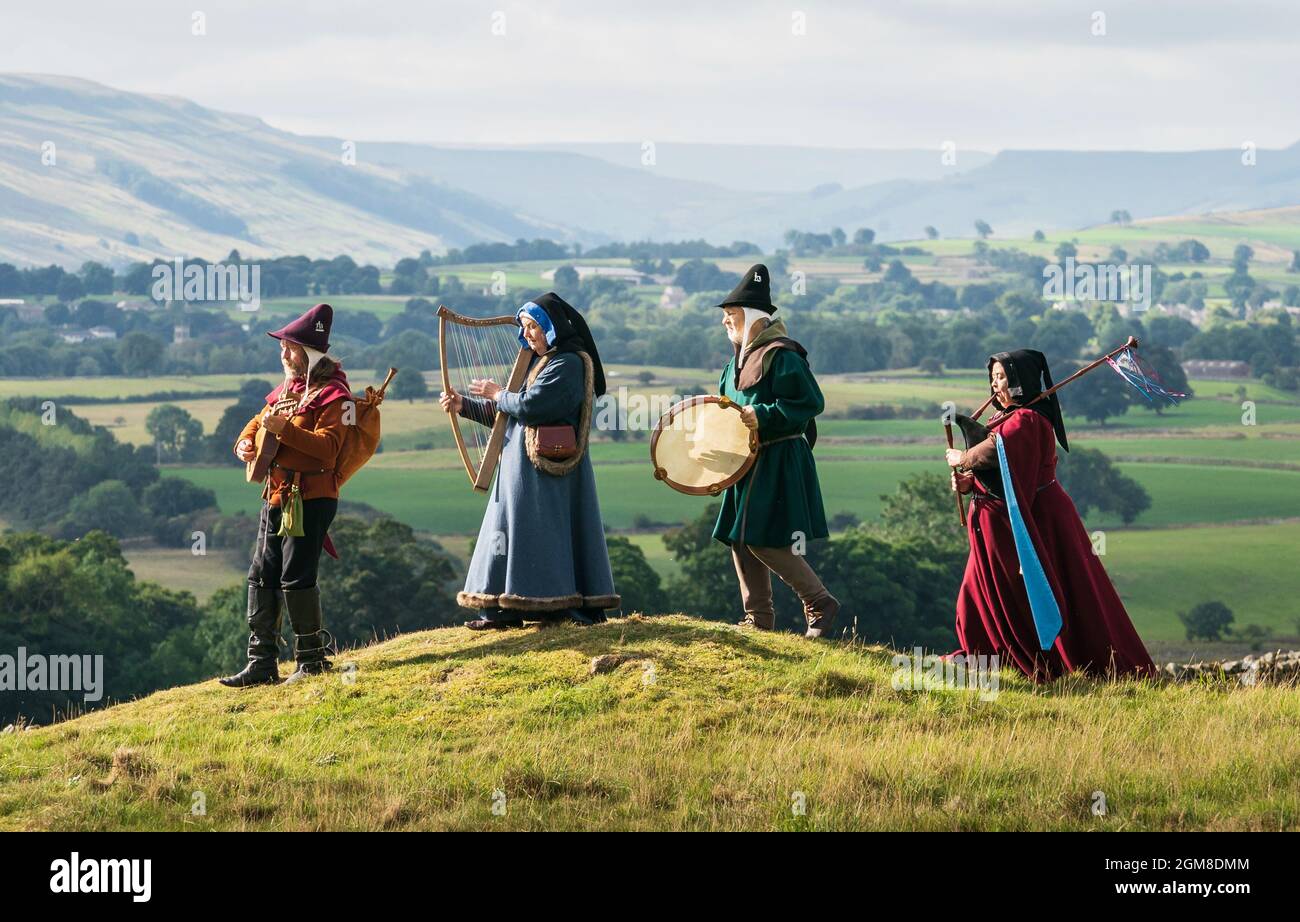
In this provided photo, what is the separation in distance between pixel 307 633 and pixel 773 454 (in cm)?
322

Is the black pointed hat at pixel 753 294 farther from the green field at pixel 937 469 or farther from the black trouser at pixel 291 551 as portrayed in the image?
the green field at pixel 937 469

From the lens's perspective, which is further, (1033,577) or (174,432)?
(174,432)

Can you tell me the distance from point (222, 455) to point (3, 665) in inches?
2355

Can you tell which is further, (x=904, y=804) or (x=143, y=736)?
(x=143, y=736)

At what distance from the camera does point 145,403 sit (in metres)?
121

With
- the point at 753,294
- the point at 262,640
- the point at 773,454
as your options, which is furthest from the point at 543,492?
the point at 262,640

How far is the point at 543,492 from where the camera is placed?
1120cm

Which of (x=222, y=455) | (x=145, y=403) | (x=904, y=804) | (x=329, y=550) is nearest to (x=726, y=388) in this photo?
(x=329, y=550)

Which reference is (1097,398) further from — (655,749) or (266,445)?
(655,749)

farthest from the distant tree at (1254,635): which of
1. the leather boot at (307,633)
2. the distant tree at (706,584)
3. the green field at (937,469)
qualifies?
the leather boot at (307,633)

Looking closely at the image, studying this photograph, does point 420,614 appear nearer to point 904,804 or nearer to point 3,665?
point 3,665

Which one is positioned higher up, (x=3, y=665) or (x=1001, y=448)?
(x=1001, y=448)

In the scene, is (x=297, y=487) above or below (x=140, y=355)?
below

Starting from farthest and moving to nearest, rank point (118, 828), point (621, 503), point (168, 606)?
point (621, 503), point (168, 606), point (118, 828)
